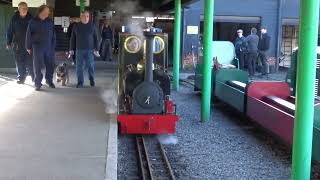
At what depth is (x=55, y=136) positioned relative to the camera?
6.32 metres

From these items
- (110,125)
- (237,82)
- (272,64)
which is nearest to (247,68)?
(272,64)

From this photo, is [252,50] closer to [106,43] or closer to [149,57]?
[106,43]

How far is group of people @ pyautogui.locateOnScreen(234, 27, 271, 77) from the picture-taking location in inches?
728

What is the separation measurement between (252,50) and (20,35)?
9970 millimetres

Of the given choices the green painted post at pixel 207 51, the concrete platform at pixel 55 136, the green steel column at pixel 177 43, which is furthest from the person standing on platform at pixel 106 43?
the green painted post at pixel 207 51

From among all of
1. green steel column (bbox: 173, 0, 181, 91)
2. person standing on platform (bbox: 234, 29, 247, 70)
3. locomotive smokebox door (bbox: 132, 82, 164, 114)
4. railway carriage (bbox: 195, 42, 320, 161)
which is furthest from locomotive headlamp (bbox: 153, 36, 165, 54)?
person standing on platform (bbox: 234, 29, 247, 70)

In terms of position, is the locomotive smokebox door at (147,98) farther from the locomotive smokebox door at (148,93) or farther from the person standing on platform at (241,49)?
the person standing on platform at (241,49)

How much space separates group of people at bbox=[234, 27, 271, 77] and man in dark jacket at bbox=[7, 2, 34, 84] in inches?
371

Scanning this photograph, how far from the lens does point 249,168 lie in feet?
22.0

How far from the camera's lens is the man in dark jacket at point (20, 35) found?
34.0 feet

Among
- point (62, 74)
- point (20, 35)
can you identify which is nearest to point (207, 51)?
point (62, 74)

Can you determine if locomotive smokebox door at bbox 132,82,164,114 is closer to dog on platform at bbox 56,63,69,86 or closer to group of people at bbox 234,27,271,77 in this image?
dog on platform at bbox 56,63,69,86

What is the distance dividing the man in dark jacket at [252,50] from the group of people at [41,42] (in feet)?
28.7

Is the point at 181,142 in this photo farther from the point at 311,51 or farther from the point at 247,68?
the point at 247,68
